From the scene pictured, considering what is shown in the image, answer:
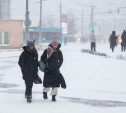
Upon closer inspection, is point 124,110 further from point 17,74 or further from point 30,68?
point 17,74

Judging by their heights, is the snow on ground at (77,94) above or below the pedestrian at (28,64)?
below

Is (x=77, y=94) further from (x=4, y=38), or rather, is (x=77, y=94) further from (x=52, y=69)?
(x=4, y=38)

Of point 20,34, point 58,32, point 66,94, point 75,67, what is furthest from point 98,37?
point 66,94

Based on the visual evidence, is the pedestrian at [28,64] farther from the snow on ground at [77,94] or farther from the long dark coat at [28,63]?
the snow on ground at [77,94]

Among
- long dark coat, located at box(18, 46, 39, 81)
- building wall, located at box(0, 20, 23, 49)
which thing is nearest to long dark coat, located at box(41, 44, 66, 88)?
long dark coat, located at box(18, 46, 39, 81)

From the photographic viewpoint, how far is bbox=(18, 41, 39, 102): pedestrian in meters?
10.1

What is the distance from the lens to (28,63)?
10.1m

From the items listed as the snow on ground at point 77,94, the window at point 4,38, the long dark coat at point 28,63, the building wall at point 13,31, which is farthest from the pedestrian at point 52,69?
the building wall at point 13,31

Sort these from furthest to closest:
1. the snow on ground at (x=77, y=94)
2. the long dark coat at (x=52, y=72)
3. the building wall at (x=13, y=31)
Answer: the building wall at (x=13, y=31), the long dark coat at (x=52, y=72), the snow on ground at (x=77, y=94)

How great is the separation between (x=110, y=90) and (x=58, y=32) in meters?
47.8

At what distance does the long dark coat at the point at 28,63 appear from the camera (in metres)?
10.1

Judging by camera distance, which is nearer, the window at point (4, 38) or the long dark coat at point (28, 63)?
the long dark coat at point (28, 63)

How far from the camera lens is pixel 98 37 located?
115688 mm

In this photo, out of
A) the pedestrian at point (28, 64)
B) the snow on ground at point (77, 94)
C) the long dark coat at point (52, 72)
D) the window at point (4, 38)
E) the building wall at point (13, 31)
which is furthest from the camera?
the building wall at point (13, 31)
